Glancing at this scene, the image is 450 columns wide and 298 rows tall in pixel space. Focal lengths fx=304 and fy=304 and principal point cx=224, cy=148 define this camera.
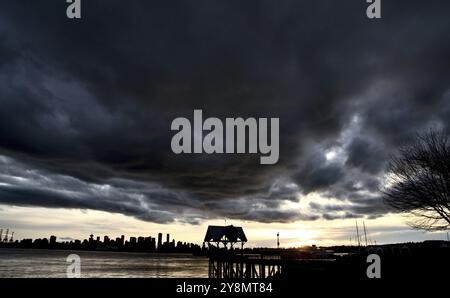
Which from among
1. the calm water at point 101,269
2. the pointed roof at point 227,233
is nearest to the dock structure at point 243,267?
the pointed roof at point 227,233

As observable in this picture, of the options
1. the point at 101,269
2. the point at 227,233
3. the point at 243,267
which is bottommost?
the point at 101,269

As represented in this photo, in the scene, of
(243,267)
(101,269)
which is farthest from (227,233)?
(101,269)

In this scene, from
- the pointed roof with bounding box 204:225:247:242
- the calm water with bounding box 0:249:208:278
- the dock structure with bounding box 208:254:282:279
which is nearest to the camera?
the dock structure with bounding box 208:254:282:279

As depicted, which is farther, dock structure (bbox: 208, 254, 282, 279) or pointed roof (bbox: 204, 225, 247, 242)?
pointed roof (bbox: 204, 225, 247, 242)

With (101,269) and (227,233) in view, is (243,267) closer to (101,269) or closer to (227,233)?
(227,233)

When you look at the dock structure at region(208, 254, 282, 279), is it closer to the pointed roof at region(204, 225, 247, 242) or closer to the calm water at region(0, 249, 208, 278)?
the pointed roof at region(204, 225, 247, 242)

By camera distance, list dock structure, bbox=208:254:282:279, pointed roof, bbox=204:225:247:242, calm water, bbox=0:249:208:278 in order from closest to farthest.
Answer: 1. dock structure, bbox=208:254:282:279
2. pointed roof, bbox=204:225:247:242
3. calm water, bbox=0:249:208:278

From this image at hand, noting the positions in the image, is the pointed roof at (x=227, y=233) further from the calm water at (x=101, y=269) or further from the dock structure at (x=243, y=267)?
the calm water at (x=101, y=269)

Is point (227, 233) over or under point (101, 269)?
over

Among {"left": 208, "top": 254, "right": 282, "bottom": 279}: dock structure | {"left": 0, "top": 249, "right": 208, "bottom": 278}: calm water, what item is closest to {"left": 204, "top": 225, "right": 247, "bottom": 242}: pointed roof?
{"left": 208, "top": 254, "right": 282, "bottom": 279}: dock structure
